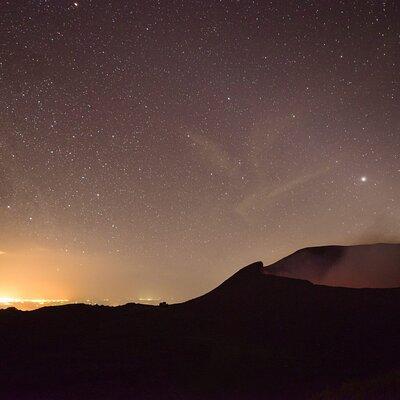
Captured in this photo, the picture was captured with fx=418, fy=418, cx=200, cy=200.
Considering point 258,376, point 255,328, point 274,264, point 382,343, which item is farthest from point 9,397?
point 274,264

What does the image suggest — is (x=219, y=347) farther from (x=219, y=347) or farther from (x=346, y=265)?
(x=346, y=265)

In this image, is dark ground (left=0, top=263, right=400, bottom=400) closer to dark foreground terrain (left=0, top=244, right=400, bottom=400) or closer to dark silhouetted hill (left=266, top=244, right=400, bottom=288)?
dark foreground terrain (left=0, top=244, right=400, bottom=400)

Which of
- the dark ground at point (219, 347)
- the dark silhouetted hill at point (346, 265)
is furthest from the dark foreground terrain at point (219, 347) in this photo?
the dark silhouetted hill at point (346, 265)

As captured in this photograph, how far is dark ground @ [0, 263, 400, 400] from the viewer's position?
1246 cm

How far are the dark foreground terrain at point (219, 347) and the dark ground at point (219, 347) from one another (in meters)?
0.04

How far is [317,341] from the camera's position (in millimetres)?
17984

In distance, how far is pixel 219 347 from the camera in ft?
55.5

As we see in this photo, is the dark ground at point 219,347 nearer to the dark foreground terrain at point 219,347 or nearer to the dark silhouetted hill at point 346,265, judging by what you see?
the dark foreground terrain at point 219,347

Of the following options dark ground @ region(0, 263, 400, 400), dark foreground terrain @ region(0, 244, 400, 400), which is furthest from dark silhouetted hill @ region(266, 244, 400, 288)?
dark ground @ region(0, 263, 400, 400)

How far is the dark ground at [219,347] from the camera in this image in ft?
40.9

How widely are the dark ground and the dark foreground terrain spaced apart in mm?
41

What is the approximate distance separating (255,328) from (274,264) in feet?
56.3

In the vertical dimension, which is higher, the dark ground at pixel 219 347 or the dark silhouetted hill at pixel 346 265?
the dark silhouetted hill at pixel 346 265

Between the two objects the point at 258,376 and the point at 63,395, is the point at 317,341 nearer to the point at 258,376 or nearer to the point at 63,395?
the point at 258,376
